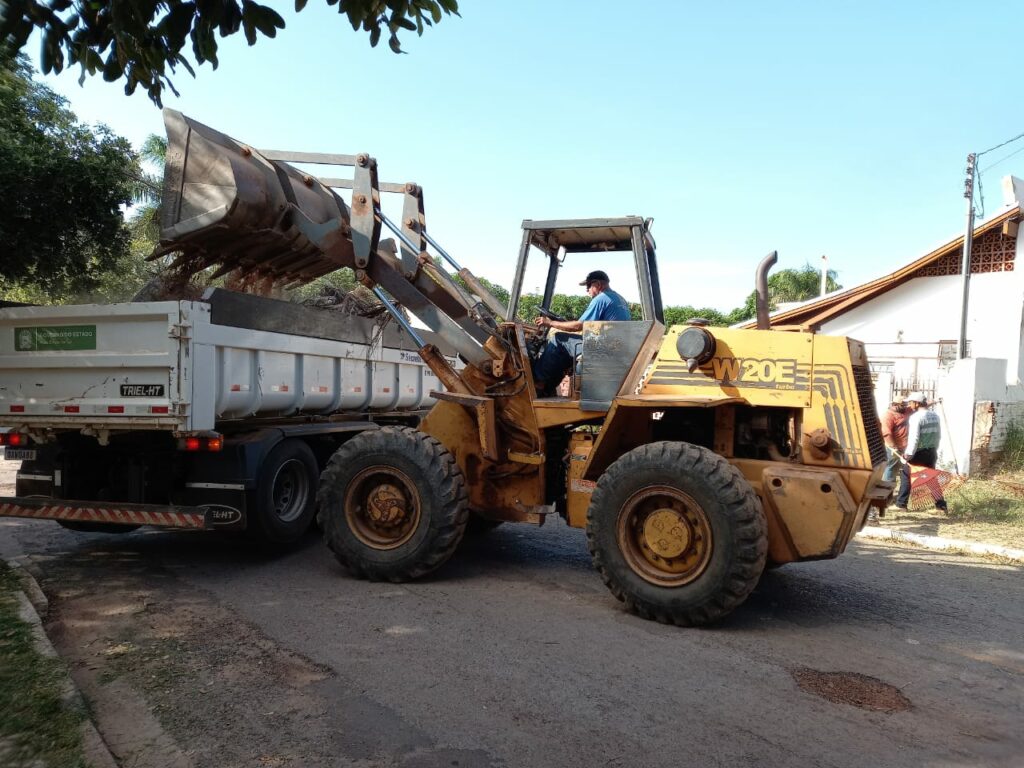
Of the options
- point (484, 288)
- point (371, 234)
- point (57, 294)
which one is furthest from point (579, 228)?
point (57, 294)

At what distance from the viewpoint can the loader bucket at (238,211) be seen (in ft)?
19.3

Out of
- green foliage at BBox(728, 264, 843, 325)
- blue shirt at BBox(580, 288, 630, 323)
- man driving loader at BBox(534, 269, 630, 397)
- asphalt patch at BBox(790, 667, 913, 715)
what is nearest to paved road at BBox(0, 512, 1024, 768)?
asphalt patch at BBox(790, 667, 913, 715)

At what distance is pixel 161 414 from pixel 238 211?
5.40ft

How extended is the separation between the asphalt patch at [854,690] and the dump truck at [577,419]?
27.0 inches

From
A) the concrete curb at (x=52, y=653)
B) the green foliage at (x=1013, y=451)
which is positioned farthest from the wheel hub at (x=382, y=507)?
the green foliage at (x=1013, y=451)

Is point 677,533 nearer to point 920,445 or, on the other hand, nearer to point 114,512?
point 114,512

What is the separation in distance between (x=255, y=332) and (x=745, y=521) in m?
4.24

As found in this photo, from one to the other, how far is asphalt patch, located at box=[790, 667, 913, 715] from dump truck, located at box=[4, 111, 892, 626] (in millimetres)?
686

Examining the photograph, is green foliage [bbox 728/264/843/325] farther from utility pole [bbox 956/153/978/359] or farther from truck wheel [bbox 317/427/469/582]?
truck wheel [bbox 317/427/469/582]

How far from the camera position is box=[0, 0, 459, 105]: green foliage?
359cm

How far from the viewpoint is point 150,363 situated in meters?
5.84

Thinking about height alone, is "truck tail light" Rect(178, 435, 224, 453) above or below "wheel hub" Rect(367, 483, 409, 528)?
above

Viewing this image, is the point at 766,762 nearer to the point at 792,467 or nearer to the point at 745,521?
the point at 745,521

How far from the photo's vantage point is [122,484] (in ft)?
21.4
